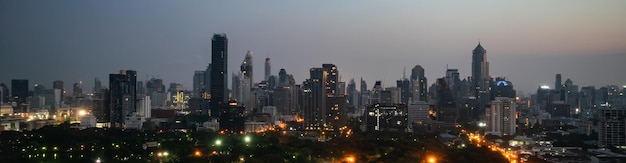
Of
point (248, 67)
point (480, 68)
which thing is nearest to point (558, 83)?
point (480, 68)

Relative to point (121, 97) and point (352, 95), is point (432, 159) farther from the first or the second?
point (352, 95)

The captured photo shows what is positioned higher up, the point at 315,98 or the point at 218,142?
the point at 315,98

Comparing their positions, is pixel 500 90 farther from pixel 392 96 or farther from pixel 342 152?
pixel 342 152

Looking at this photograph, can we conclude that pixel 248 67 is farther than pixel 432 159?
Yes

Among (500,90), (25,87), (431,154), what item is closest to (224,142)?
(431,154)

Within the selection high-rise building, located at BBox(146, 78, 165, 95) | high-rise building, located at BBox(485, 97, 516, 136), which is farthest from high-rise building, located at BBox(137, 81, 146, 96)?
high-rise building, located at BBox(485, 97, 516, 136)

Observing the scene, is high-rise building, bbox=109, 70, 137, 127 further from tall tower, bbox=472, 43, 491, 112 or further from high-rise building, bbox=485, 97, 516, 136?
tall tower, bbox=472, 43, 491, 112

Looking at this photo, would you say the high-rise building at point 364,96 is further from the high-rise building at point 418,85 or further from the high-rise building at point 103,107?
the high-rise building at point 103,107
